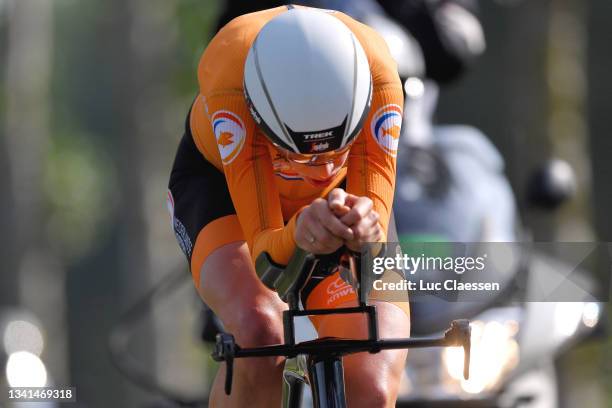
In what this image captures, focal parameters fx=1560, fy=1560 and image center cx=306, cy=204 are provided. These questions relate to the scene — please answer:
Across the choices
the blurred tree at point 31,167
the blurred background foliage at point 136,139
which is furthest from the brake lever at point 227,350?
the blurred tree at point 31,167

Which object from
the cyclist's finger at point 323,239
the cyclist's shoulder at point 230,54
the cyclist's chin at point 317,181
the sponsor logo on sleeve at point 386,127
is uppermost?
the cyclist's shoulder at point 230,54

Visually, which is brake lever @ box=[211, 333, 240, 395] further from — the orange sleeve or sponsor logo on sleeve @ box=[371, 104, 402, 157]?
sponsor logo on sleeve @ box=[371, 104, 402, 157]

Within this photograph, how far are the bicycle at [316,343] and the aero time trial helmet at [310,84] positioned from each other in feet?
1.51

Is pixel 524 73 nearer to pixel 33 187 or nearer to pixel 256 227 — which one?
pixel 256 227

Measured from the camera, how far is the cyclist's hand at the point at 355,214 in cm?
520

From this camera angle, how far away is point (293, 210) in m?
6.84

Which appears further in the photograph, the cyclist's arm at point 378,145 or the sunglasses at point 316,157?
the cyclist's arm at point 378,145

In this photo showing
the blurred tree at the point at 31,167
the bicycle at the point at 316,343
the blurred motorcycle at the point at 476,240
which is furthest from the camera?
the blurred tree at the point at 31,167

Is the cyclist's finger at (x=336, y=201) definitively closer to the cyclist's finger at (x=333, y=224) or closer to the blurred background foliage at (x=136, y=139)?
the cyclist's finger at (x=333, y=224)

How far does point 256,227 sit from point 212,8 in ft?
63.7

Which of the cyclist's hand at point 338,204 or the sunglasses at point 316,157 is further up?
the sunglasses at point 316,157

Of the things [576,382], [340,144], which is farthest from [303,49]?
[576,382]

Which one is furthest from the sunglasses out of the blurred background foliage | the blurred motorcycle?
the blurred background foliage

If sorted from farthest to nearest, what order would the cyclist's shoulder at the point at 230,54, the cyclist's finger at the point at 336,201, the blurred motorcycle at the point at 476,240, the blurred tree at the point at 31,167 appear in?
1. the blurred tree at the point at 31,167
2. the blurred motorcycle at the point at 476,240
3. the cyclist's shoulder at the point at 230,54
4. the cyclist's finger at the point at 336,201
